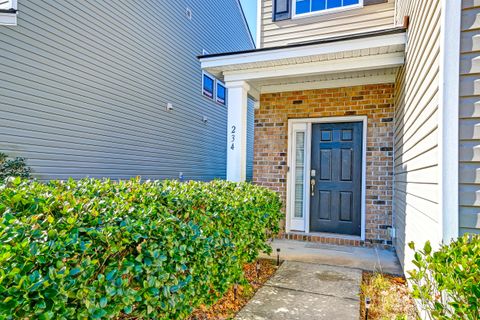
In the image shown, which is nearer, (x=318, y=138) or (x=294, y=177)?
(x=318, y=138)

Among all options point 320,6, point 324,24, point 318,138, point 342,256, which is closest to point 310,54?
point 318,138

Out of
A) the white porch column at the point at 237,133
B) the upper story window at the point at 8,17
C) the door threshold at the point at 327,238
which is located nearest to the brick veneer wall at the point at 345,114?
the door threshold at the point at 327,238

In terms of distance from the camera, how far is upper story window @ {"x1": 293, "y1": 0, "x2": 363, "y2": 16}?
5.23 m

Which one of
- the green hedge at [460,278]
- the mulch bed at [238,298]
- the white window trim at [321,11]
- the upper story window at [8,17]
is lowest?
the mulch bed at [238,298]

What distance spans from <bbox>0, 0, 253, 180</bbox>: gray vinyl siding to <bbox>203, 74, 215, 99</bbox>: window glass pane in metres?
0.36

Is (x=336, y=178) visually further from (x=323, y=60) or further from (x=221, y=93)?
(x=221, y=93)

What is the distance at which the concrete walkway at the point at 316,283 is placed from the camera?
2629 mm

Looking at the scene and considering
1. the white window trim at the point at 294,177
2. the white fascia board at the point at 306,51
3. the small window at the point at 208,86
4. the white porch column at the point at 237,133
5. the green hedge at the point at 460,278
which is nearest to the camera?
the green hedge at the point at 460,278

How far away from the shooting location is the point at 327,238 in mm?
4977

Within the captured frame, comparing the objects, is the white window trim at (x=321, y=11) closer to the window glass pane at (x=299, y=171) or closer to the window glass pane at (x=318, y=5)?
the window glass pane at (x=318, y=5)

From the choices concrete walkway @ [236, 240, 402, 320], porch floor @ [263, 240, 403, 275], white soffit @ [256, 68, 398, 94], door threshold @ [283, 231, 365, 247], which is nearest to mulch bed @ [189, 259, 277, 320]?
concrete walkway @ [236, 240, 402, 320]

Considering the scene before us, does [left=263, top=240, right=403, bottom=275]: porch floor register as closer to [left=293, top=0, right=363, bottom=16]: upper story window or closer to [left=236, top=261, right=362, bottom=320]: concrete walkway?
[left=236, top=261, right=362, bottom=320]: concrete walkway

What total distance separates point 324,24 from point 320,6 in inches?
13.8

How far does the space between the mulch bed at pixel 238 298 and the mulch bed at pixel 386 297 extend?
1.02 metres
